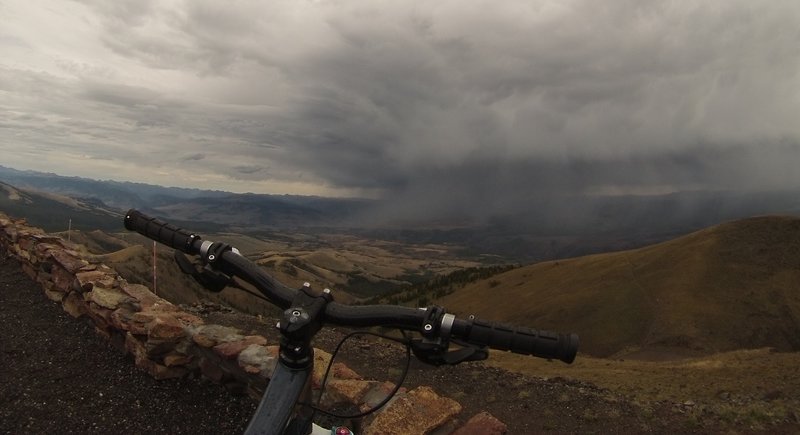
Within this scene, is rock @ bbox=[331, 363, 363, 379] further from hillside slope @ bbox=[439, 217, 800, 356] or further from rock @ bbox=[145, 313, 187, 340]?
hillside slope @ bbox=[439, 217, 800, 356]

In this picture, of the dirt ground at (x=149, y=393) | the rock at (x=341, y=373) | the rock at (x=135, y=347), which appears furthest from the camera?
the rock at (x=135, y=347)

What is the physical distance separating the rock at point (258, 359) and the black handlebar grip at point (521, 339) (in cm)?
447

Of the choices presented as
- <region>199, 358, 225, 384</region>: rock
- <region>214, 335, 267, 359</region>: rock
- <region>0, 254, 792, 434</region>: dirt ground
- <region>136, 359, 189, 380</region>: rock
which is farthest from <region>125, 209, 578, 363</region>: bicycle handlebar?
<region>136, 359, 189, 380</region>: rock

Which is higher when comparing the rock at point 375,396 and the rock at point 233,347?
the rock at point 233,347

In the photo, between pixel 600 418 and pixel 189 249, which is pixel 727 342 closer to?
pixel 600 418

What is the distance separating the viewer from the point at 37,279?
38.5 ft

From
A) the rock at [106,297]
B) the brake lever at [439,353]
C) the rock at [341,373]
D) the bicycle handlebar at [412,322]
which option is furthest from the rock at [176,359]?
the brake lever at [439,353]

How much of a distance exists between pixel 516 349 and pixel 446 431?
3.20 metres

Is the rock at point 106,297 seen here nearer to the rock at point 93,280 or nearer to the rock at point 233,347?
the rock at point 93,280

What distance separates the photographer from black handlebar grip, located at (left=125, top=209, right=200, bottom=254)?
10.9ft

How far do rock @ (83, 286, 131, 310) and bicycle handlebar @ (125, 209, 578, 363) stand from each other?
6672 mm

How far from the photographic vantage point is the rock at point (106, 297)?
845 cm

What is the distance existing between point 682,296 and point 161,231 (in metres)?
35.7

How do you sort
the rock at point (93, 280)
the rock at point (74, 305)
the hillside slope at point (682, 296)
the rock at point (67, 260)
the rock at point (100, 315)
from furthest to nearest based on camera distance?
the hillside slope at point (682, 296) < the rock at point (67, 260) < the rock at point (74, 305) < the rock at point (93, 280) < the rock at point (100, 315)
